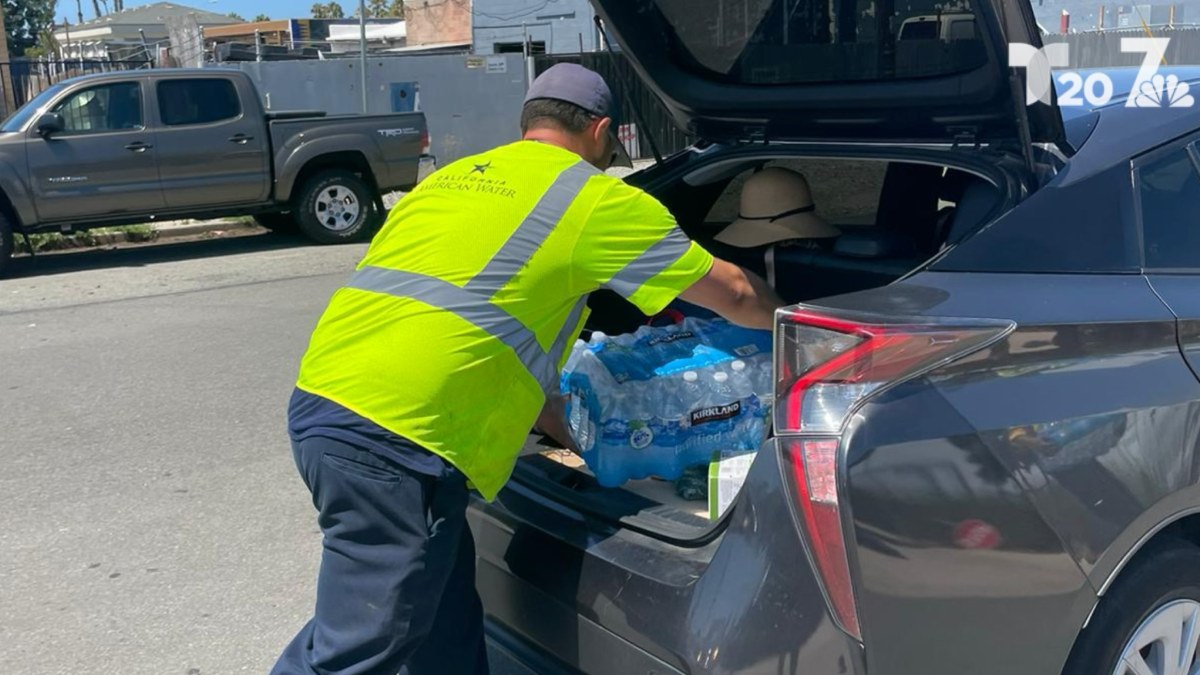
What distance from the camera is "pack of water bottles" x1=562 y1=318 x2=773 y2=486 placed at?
2.97m

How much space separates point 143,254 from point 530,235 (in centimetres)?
1078

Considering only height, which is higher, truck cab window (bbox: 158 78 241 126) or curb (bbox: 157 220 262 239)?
truck cab window (bbox: 158 78 241 126)

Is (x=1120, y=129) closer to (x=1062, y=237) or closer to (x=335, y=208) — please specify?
(x=1062, y=237)

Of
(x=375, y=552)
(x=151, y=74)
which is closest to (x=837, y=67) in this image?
(x=375, y=552)

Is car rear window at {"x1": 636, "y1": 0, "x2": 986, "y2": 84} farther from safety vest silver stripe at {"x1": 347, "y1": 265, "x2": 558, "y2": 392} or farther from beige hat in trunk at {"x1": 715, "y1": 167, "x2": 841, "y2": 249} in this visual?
safety vest silver stripe at {"x1": 347, "y1": 265, "x2": 558, "y2": 392}

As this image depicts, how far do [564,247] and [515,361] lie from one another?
0.92 ft

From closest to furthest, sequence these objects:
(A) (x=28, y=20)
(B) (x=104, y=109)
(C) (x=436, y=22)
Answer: (B) (x=104, y=109), (C) (x=436, y=22), (A) (x=28, y=20)

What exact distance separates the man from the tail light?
48 centimetres

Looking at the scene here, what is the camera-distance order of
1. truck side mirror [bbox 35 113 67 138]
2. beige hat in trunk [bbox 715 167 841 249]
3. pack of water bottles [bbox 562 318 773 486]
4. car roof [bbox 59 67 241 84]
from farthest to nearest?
car roof [bbox 59 67 241 84] < truck side mirror [bbox 35 113 67 138] < beige hat in trunk [bbox 715 167 841 249] < pack of water bottles [bbox 562 318 773 486]

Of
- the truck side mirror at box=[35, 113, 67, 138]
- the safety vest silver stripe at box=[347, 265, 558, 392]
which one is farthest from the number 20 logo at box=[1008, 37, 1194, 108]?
the truck side mirror at box=[35, 113, 67, 138]

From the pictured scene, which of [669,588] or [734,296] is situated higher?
[734,296]

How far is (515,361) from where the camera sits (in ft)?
8.46

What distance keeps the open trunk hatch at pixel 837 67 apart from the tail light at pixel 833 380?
0.67 meters

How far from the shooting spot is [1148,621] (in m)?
2.35
